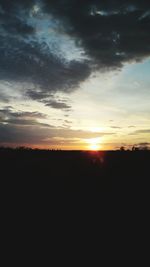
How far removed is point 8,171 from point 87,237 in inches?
300

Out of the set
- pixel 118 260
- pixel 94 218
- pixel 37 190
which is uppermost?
pixel 37 190

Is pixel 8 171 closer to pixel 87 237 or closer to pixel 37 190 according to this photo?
pixel 37 190

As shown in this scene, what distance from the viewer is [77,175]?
14.0 m

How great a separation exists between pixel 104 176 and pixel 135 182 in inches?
69.3

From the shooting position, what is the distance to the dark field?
1243cm

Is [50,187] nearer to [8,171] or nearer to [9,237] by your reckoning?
[8,171]

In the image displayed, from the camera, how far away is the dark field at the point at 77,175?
1243cm

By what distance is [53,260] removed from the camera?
7176mm

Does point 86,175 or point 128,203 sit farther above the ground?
point 86,175

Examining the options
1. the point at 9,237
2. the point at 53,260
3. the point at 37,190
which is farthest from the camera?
the point at 37,190

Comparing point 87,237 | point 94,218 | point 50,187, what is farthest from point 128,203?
point 50,187

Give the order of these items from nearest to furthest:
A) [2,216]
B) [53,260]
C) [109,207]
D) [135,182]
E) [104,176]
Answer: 1. [53,260]
2. [2,216]
3. [109,207]
4. [135,182]
5. [104,176]

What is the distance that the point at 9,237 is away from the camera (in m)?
8.16

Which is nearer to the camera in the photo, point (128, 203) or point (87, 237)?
point (87, 237)
